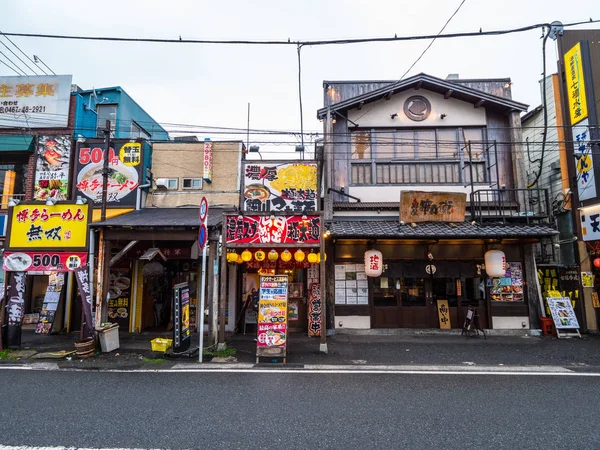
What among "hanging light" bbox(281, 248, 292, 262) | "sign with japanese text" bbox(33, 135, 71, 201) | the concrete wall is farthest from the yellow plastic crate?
"sign with japanese text" bbox(33, 135, 71, 201)

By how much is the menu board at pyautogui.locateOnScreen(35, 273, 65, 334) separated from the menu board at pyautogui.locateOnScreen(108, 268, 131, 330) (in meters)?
1.90

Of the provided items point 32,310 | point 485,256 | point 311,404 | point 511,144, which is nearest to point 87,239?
point 32,310

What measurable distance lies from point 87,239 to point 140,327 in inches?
187

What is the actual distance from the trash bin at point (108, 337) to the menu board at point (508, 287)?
1311 cm

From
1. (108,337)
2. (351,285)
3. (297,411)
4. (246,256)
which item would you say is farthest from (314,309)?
(108,337)

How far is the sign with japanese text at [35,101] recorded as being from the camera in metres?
14.2

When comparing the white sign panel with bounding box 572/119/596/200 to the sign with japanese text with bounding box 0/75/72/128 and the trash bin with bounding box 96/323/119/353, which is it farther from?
the sign with japanese text with bounding box 0/75/72/128

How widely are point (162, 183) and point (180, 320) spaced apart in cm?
676

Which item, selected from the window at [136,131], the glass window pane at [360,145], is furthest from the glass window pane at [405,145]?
the window at [136,131]

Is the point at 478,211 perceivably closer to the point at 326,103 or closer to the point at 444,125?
the point at 444,125

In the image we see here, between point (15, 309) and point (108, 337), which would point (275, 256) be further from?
point (15, 309)

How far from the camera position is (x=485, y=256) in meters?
11.4

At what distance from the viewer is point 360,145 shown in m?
13.6

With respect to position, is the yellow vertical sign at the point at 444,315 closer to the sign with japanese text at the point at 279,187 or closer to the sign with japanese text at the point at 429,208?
the sign with japanese text at the point at 429,208
